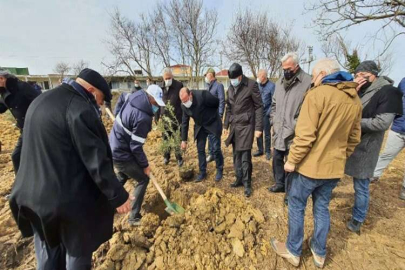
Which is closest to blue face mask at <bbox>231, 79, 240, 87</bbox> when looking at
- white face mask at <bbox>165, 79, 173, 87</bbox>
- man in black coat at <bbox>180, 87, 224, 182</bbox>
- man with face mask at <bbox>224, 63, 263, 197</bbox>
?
man with face mask at <bbox>224, 63, 263, 197</bbox>

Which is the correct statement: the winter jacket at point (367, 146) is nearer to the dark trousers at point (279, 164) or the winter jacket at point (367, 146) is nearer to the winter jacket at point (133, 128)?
the dark trousers at point (279, 164)

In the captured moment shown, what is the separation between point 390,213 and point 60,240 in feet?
13.0

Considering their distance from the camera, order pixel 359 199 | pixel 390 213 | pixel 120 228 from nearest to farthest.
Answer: pixel 359 199 → pixel 120 228 → pixel 390 213

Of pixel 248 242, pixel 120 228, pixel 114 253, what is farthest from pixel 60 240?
pixel 248 242

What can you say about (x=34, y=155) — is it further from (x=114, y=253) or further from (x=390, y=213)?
(x=390, y=213)

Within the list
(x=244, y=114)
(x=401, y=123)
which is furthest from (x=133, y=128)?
(x=401, y=123)

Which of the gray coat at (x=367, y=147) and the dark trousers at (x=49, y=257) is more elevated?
the gray coat at (x=367, y=147)

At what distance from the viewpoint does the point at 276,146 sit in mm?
3129

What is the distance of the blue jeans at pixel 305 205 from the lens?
196cm

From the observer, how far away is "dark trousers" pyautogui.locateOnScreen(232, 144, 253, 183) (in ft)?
11.1

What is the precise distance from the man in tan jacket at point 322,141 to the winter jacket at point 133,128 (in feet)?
5.20

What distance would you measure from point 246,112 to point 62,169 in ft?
8.44

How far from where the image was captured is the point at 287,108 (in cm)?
284

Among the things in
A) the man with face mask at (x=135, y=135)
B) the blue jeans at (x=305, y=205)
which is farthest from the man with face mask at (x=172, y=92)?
the blue jeans at (x=305, y=205)
